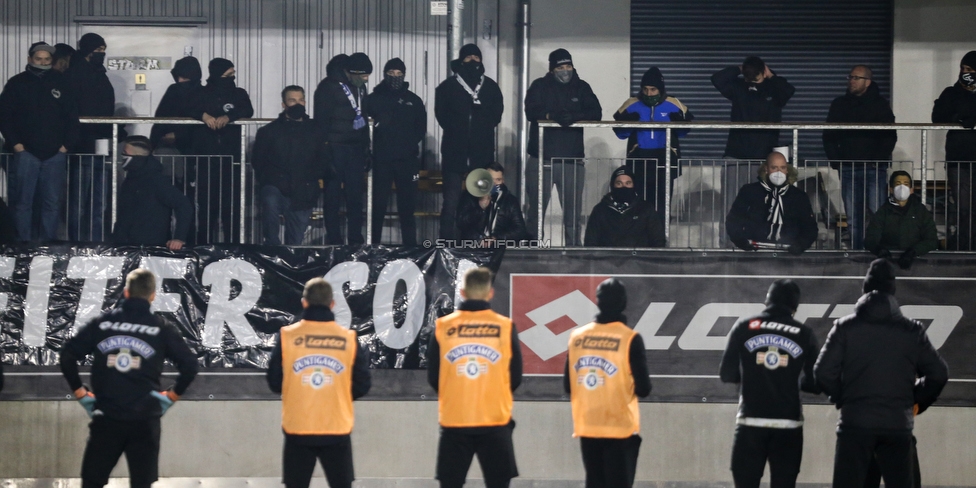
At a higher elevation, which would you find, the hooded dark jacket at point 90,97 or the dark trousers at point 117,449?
the hooded dark jacket at point 90,97

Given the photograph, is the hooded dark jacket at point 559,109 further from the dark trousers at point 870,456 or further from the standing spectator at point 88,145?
the dark trousers at point 870,456

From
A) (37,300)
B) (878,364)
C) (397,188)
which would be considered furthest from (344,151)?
(878,364)

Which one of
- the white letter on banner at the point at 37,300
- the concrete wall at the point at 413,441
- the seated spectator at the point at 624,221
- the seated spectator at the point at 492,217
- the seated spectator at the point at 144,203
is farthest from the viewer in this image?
Answer: the seated spectator at the point at 492,217

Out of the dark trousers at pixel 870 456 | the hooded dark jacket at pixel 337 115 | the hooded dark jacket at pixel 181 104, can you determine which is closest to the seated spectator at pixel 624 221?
the hooded dark jacket at pixel 337 115

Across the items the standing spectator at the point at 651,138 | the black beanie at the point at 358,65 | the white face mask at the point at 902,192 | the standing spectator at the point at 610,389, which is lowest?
the standing spectator at the point at 610,389

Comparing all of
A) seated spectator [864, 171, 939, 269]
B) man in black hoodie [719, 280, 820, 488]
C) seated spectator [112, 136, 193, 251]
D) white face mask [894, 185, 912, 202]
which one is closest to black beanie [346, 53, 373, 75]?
seated spectator [112, 136, 193, 251]

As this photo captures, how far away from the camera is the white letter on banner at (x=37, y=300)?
35.2 ft

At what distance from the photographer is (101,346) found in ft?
25.3

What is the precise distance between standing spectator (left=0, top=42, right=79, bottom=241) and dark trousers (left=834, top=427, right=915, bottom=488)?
7.82 m

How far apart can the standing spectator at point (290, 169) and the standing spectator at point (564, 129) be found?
224 cm

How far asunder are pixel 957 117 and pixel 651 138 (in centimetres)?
307

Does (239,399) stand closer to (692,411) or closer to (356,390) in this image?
(356,390)

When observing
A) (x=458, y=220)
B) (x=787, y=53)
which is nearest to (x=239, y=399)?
(x=458, y=220)

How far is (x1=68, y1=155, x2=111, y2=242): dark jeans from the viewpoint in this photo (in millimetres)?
11320
